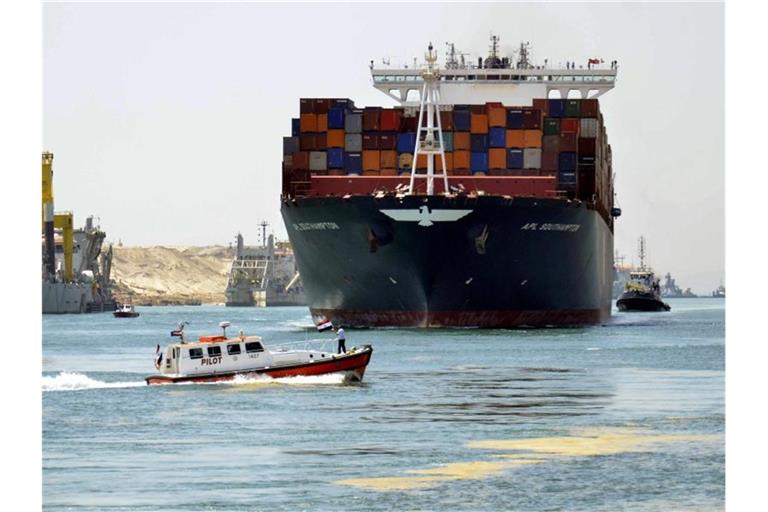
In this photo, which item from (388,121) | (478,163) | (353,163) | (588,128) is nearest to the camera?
(478,163)

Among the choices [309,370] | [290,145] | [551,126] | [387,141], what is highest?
[551,126]

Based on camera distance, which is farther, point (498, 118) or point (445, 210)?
point (498, 118)

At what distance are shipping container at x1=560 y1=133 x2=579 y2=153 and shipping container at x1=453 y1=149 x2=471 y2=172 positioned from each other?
4551 millimetres

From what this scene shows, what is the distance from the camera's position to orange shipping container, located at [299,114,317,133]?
8600 cm

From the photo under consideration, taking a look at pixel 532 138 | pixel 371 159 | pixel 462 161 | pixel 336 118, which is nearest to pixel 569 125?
pixel 532 138

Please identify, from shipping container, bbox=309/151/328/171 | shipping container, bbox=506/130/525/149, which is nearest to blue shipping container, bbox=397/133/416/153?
shipping container, bbox=309/151/328/171

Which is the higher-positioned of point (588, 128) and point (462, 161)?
point (588, 128)

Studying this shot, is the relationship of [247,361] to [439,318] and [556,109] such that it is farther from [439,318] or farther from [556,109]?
[556,109]

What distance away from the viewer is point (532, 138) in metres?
85.2

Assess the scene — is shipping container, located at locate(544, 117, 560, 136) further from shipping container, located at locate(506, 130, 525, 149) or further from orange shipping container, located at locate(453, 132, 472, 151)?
orange shipping container, located at locate(453, 132, 472, 151)

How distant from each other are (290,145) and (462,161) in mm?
8620

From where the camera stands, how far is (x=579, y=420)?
134 ft
